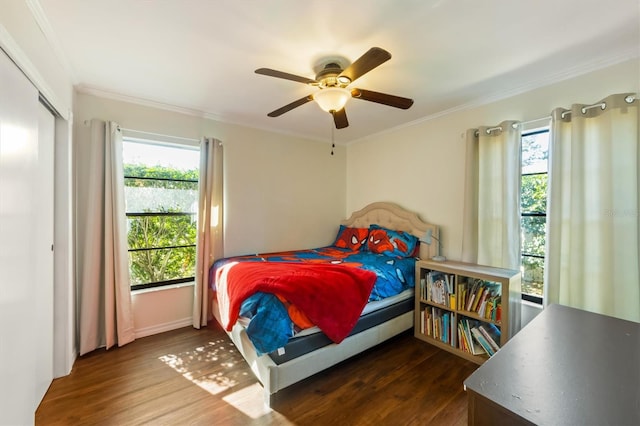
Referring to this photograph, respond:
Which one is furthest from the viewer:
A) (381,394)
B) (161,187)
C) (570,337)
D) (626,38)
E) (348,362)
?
(161,187)

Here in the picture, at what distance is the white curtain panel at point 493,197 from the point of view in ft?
7.69

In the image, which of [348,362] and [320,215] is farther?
[320,215]

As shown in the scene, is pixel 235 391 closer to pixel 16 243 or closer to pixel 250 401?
pixel 250 401

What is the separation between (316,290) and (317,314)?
0.54ft

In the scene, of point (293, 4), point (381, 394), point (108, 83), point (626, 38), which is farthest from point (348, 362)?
point (108, 83)

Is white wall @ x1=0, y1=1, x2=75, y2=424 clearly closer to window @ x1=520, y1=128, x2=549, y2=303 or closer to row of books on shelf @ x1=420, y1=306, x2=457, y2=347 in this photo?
row of books on shelf @ x1=420, y1=306, x2=457, y2=347

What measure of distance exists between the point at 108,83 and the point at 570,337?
11.6 feet

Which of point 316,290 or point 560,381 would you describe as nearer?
point 560,381

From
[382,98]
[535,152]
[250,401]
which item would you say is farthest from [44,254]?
[535,152]

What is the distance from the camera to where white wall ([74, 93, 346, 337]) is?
8.73 ft

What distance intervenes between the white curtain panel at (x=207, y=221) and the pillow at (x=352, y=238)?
1.73 metres

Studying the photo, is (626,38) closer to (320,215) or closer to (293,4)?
(293,4)

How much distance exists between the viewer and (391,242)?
3156 mm

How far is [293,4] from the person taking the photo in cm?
140
